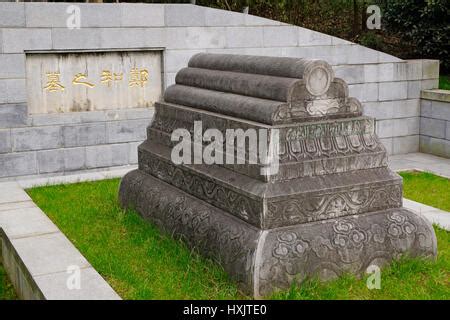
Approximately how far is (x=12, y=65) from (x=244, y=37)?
10.4ft

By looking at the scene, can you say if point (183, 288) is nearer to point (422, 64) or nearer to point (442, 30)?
point (422, 64)

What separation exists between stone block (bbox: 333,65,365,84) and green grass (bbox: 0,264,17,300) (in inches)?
240

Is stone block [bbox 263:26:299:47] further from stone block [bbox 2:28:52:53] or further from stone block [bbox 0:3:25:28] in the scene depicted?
stone block [bbox 0:3:25:28]

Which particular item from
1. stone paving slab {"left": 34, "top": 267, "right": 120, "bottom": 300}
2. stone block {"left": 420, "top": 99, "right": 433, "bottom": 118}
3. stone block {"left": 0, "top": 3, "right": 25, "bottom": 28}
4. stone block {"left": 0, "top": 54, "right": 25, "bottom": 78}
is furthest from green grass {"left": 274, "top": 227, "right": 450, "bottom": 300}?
stone block {"left": 420, "top": 99, "right": 433, "bottom": 118}

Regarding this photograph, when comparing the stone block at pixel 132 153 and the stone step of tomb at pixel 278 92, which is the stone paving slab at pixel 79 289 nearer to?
the stone step of tomb at pixel 278 92

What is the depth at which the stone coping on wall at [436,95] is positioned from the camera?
375 inches

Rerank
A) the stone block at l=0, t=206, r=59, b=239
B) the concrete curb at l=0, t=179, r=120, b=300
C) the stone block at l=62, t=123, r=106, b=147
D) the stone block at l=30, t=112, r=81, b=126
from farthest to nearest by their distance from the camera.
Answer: the stone block at l=62, t=123, r=106, b=147 → the stone block at l=30, t=112, r=81, b=126 → the stone block at l=0, t=206, r=59, b=239 → the concrete curb at l=0, t=179, r=120, b=300

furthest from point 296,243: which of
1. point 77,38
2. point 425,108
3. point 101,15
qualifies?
point 425,108

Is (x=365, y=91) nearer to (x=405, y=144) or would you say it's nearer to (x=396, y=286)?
(x=405, y=144)

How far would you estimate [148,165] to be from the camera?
600 centimetres

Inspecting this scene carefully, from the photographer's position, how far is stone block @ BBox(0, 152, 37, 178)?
25.2 ft

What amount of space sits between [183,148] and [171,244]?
0.84 metres

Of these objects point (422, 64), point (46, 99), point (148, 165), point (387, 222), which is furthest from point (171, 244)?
point (422, 64)

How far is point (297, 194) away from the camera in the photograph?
4.23 metres
